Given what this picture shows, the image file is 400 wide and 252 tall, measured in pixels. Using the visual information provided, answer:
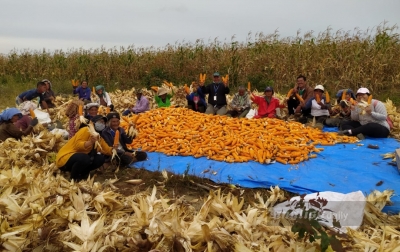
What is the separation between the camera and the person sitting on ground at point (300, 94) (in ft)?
24.4

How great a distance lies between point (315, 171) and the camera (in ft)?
14.9

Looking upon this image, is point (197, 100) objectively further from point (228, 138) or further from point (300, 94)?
point (228, 138)

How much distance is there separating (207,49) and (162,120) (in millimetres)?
7663

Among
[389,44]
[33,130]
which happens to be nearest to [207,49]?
[389,44]

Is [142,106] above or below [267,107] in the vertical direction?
below

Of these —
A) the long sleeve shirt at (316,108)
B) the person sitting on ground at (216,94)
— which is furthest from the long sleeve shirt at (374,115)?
the person sitting on ground at (216,94)

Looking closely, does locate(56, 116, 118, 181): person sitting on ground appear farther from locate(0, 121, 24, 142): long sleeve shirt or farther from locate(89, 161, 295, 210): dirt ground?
locate(0, 121, 24, 142): long sleeve shirt

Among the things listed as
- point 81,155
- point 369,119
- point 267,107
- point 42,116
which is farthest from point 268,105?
point 42,116

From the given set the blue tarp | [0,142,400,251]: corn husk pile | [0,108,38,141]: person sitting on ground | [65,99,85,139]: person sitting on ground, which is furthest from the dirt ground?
[0,108,38,141]: person sitting on ground

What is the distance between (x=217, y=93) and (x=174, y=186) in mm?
4476

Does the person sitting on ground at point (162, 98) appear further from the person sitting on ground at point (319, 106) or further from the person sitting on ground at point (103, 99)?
the person sitting on ground at point (319, 106)

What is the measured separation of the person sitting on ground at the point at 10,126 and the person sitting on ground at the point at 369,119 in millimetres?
5726

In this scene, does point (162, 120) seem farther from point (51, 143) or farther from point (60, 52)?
point (60, 52)

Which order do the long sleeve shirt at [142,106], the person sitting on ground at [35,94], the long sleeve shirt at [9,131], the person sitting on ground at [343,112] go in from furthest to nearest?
the long sleeve shirt at [142,106] → the person sitting on ground at [35,94] → the person sitting on ground at [343,112] → the long sleeve shirt at [9,131]
